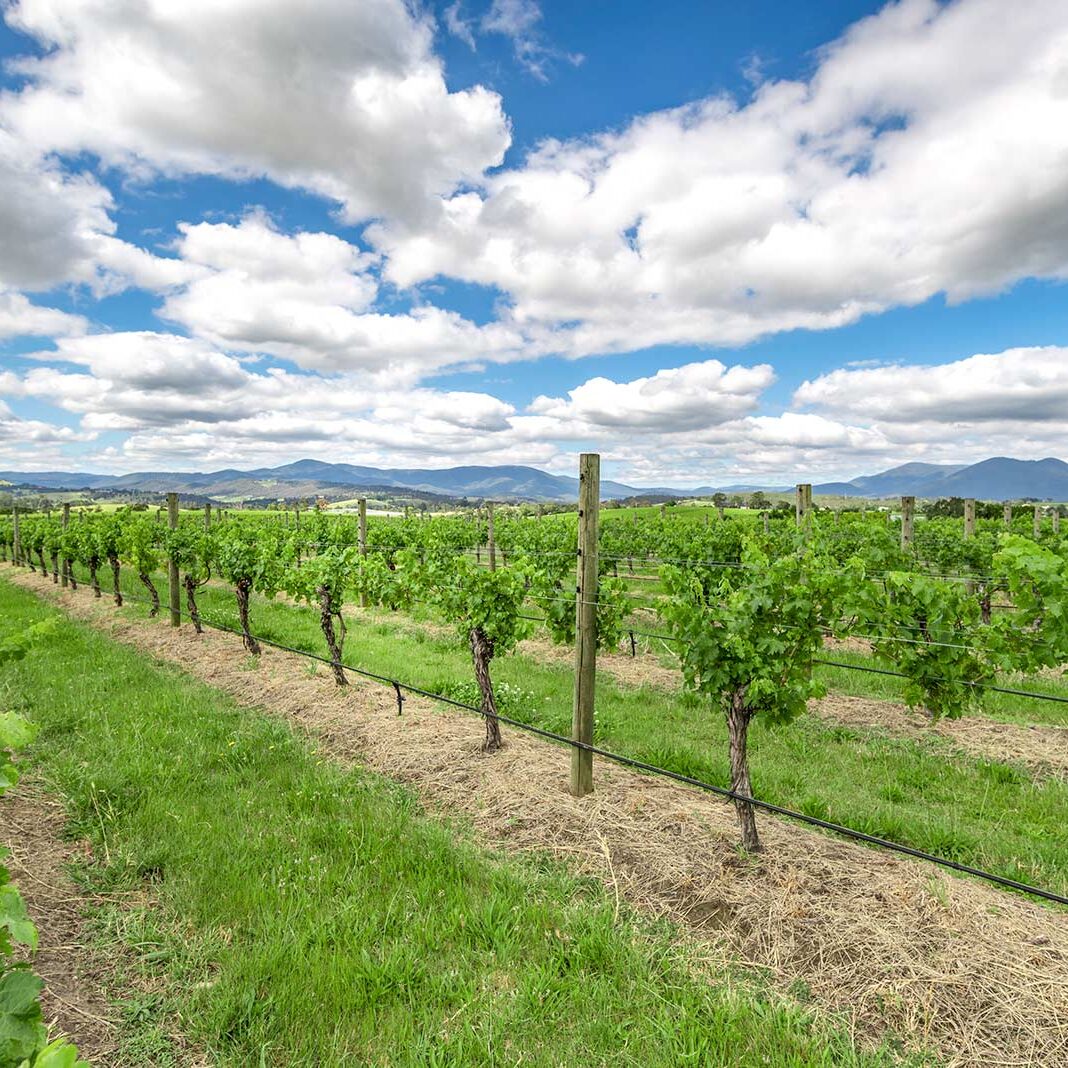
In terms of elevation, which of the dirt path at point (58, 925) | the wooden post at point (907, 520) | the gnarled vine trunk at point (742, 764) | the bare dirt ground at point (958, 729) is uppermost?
the wooden post at point (907, 520)

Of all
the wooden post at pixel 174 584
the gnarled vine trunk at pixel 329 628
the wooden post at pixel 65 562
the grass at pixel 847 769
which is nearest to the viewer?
the grass at pixel 847 769

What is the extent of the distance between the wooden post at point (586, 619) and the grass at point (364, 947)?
1161mm

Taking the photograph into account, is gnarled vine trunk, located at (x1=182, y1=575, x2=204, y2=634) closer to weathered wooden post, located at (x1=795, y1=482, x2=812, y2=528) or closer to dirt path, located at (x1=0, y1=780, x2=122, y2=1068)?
dirt path, located at (x1=0, y1=780, x2=122, y2=1068)

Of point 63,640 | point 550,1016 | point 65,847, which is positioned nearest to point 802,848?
point 550,1016

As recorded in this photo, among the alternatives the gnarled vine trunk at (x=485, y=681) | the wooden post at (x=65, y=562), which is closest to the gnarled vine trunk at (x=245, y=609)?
the gnarled vine trunk at (x=485, y=681)

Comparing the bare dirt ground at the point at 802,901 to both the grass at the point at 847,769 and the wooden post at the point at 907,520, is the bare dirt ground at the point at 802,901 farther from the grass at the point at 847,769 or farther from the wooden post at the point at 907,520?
the wooden post at the point at 907,520

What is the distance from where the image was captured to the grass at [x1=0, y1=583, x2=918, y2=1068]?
3.05 m

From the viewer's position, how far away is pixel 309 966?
3.46 meters

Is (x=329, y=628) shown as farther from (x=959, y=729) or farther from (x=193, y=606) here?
(x=959, y=729)

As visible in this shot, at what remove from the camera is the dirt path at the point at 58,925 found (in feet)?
10.3

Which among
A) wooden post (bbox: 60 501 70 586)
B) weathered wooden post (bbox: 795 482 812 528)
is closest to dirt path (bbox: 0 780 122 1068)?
weathered wooden post (bbox: 795 482 812 528)

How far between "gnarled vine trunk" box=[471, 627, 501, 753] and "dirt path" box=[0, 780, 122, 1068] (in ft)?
12.0

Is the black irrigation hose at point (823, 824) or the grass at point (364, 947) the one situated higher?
the black irrigation hose at point (823, 824)

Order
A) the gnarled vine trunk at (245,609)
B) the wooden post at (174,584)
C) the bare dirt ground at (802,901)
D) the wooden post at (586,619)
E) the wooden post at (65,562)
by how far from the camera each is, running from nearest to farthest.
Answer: the bare dirt ground at (802,901)
the wooden post at (586,619)
the gnarled vine trunk at (245,609)
the wooden post at (174,584)
the wooden post at (65,562)
